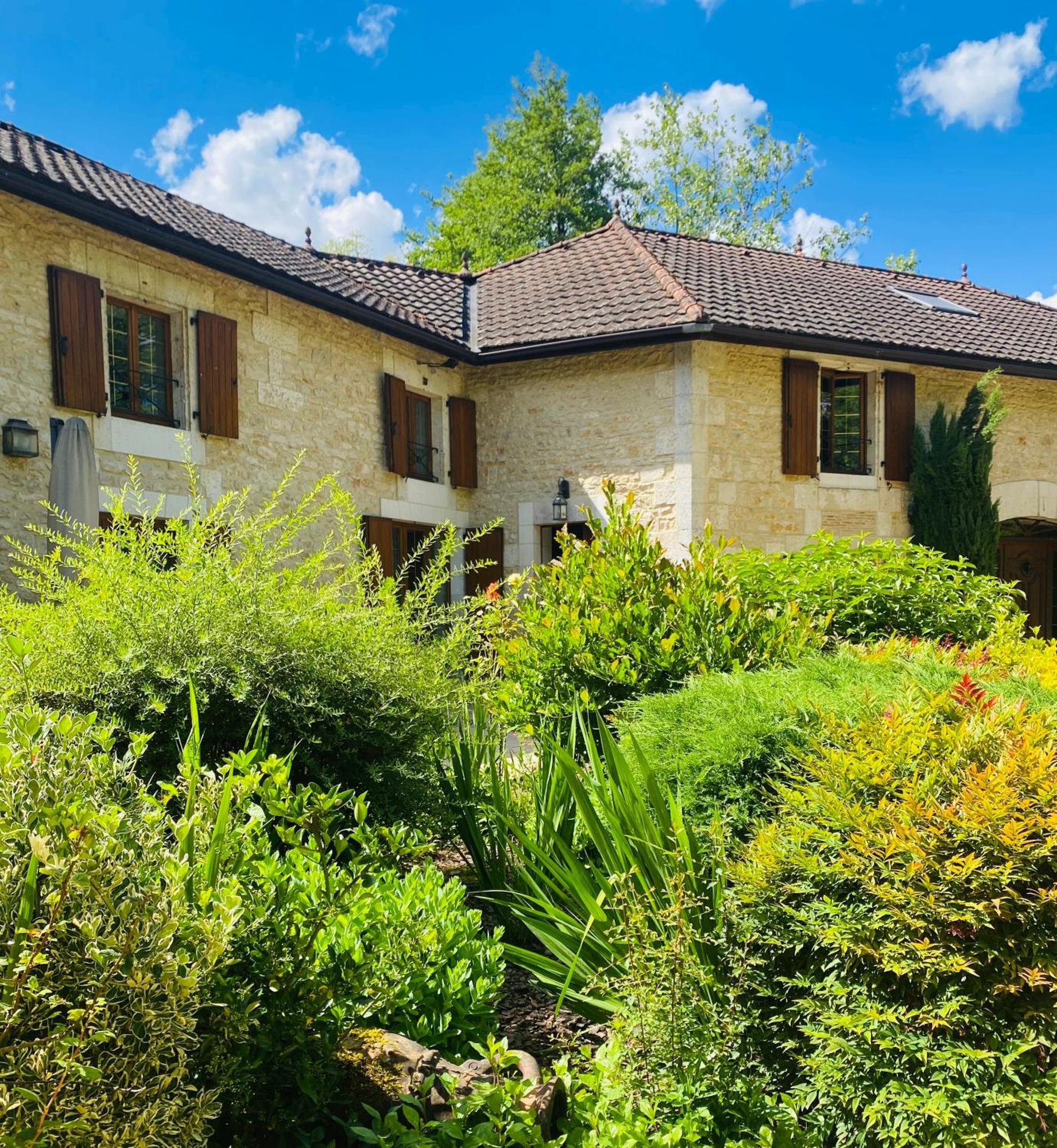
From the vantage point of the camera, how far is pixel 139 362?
30.7ft

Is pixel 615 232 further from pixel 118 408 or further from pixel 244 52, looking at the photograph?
pixel 118 408

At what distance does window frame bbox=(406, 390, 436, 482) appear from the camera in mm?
12609

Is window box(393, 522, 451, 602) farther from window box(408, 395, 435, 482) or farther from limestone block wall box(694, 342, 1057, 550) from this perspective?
limestone block wall box(694, 342, 1057, 550)

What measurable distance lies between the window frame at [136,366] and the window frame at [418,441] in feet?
11.6

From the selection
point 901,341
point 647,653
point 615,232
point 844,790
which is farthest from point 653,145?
point 844,790

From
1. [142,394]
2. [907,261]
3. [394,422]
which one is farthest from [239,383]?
[907,261]

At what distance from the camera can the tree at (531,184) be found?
24.4 metres

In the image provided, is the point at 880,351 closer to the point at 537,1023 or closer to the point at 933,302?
the point at 933,302

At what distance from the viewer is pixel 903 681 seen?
107 inches

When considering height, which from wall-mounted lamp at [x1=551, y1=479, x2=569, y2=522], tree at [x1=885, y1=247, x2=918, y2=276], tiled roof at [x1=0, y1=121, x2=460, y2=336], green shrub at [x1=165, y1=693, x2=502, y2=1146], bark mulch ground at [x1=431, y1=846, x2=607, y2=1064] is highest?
tree at [x1=885, y1=247, x2=918, y2=276]

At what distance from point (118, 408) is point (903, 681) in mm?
8397

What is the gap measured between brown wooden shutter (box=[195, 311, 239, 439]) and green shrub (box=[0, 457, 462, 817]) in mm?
6467

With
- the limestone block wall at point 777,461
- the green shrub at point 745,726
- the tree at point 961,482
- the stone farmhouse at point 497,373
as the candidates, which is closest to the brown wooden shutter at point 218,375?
the stone farmhouse at point 497,373

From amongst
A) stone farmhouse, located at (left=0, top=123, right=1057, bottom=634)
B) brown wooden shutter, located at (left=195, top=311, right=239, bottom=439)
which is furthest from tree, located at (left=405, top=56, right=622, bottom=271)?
brown wooden shutter, located at (left=195, top=311, right=239, bottom=439)
